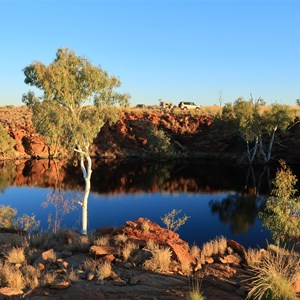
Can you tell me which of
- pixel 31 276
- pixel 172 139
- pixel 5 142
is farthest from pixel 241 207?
pixel 5 142

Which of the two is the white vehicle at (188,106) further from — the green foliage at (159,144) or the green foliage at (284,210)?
the green foliage at (284,210)

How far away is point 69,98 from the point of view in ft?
58.6

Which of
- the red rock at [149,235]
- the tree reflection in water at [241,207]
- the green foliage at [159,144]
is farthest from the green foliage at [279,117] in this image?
the red rock at [149,235]

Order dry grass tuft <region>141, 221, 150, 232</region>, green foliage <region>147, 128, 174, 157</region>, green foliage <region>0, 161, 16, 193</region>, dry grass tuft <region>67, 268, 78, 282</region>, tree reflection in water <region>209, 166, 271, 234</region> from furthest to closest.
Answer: green foliage <region>147, 128, 174, 157</region> < green foliage <region>0, 161, 16, 193</region> < tree reflection in water <region>209, 166, 271, 234</region> < dry grass tuft <region>141, 221, 150, 232</region> < dry grass tuft <region>67, 268, 78, 282</region>

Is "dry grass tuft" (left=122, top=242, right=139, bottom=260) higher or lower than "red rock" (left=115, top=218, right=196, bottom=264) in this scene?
higher

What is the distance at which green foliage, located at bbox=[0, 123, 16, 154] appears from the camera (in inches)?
2350

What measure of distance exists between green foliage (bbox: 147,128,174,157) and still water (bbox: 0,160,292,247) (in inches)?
209

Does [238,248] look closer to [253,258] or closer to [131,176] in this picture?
[253,258]

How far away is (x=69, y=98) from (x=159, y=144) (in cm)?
4751

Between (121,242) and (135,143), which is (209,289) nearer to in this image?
(121,242)

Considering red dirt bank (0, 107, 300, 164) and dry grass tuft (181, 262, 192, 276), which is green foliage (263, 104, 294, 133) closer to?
red dirt bank (0, 107, 300, 164)

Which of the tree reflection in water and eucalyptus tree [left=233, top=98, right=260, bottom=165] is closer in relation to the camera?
the tree reflection in water

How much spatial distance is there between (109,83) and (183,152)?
50.6m

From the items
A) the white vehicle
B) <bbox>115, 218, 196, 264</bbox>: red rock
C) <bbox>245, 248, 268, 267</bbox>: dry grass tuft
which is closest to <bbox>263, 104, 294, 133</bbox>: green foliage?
the white vehicle
